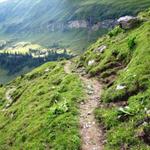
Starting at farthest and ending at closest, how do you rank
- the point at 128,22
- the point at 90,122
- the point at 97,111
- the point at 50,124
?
the point at 128,22, the point at 50,124, the point at 97,111, the point at 90,122

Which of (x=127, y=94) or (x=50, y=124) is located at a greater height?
(x=127, y=94)

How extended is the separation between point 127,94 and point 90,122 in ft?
18.2

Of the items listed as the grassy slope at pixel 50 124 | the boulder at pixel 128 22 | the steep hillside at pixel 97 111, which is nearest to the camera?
the steep hillside at pixel 97 111

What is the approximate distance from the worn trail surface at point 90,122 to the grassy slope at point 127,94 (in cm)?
87

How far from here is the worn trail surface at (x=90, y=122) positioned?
3216 cm

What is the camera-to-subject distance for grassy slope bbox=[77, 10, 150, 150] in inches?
1197

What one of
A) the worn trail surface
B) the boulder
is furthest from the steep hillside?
the boulder

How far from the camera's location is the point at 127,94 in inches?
1540

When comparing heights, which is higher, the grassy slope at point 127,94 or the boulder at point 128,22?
the grassy slope at point 127,94

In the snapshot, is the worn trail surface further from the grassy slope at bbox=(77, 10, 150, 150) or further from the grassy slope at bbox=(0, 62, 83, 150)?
the grassy slope at bbox=(77, 10, 150, 150)

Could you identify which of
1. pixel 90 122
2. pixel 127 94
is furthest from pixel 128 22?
pixel 90 122

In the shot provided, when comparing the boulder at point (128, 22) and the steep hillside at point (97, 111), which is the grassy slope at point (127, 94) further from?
the boulder at point (128, 22)

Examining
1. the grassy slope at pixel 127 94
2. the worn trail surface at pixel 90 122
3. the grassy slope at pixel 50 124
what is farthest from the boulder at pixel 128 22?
the worn trail surface at pixel 90 122

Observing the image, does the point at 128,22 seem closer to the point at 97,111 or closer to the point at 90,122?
the point at 97,111
